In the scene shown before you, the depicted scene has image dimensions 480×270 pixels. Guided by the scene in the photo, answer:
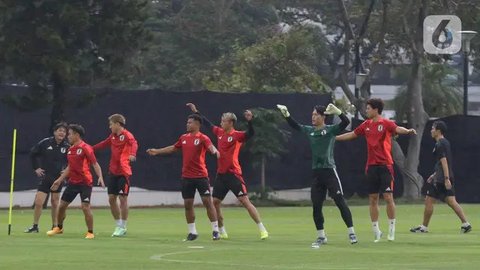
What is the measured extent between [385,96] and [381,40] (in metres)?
36.6

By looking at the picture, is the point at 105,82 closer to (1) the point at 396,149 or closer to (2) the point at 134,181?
(2) the point at 134,181

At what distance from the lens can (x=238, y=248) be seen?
18.8 metres

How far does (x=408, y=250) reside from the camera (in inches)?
723

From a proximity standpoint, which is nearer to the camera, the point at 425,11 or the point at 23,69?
Answer: the point at 23,69

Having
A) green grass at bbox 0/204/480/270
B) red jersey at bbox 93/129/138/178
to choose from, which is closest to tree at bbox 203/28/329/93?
green grass at bbox 0/204/480/270

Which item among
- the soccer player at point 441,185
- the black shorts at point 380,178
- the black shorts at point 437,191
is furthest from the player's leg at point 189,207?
the black shorts at point 437,191

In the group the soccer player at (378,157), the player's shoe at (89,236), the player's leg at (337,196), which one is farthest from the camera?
the player's shoe at (89,236)

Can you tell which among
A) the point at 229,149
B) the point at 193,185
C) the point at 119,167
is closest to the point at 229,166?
the point at 229,149

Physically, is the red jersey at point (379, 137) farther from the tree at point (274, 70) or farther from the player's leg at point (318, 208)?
the tree at point (274, 70)

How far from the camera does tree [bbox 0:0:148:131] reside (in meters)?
33.1

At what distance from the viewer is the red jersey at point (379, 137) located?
66.7 ft

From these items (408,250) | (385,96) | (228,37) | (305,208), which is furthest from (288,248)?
(385,96)

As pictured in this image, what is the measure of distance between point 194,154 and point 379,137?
119 inches

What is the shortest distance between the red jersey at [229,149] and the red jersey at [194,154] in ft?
0.97
